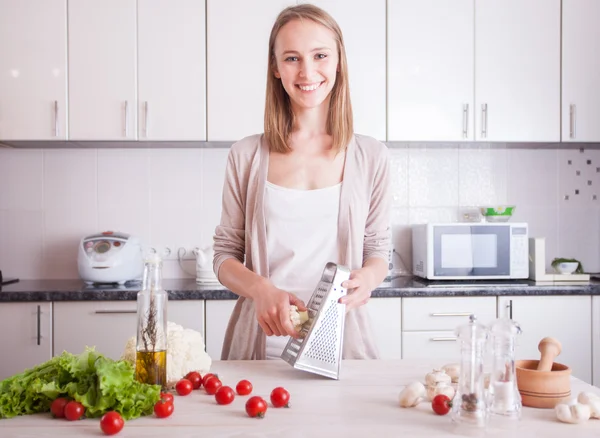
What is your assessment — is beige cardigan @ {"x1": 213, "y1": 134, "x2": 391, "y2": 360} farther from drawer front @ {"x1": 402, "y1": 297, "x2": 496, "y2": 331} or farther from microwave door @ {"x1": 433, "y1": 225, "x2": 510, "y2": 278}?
microwave door @ {"x1": 433, "y1": 225, "x2": 510, "y2": 278}

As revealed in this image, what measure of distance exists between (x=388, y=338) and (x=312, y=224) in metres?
1.27

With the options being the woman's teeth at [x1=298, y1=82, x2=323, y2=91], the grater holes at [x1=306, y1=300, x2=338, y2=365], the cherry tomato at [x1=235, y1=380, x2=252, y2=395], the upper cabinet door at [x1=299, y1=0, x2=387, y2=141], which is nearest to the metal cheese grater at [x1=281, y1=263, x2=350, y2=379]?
the grater holes at [x1=306, y1=300, x2=338, y2=365]

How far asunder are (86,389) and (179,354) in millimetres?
213

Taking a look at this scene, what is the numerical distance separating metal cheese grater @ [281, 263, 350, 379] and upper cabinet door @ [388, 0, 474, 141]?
6.01 ft

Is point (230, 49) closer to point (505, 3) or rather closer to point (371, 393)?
point (505, 3)

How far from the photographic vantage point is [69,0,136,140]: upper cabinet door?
2.88m

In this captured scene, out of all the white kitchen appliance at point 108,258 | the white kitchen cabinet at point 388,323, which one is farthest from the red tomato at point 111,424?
the white kitchen appliance at point 108,258

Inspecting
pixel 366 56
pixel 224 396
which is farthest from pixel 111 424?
pixel 366 56

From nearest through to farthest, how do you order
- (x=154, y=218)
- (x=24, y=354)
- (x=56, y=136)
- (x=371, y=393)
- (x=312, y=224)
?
(x=371, y=393) → (x=312, y=224) → (x=24, y=354) → (x=56, y=136) → (x=154, y=218)

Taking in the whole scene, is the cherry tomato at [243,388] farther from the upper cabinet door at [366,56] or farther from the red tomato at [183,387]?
the upper cabinet door at [366,56]

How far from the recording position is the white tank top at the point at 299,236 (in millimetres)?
1587

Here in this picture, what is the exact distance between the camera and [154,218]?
126 inches

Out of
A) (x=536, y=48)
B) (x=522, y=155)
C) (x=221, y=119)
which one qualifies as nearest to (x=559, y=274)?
(x=522, y=155)

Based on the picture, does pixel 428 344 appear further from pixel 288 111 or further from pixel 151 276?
pixel 151 276
